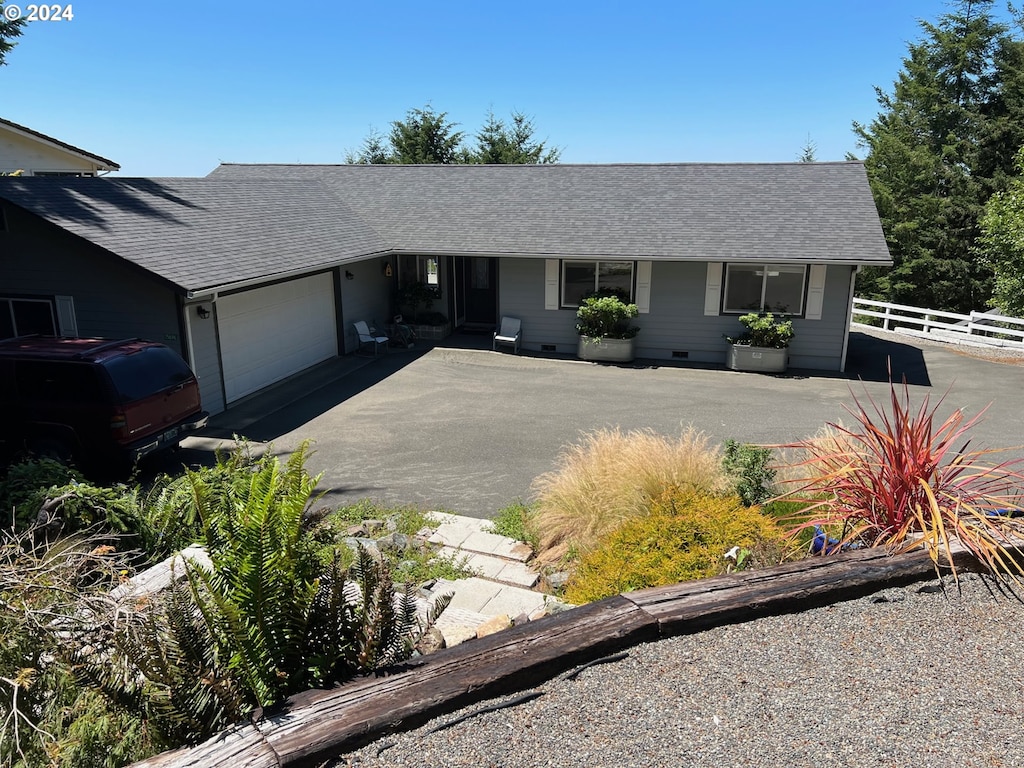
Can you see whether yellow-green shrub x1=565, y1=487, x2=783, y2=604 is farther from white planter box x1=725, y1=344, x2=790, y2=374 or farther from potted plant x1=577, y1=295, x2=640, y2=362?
potted plant x1=577, y1=295, x2=640, y2=362

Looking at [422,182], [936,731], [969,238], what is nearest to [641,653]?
[936,731]

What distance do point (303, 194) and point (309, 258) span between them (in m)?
5.97

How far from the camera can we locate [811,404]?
14398 millimetres

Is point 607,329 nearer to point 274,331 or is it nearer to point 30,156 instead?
point 274,331

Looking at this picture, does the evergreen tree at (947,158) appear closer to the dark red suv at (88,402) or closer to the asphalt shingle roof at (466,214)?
the asphalt shingle roof at (466,214)

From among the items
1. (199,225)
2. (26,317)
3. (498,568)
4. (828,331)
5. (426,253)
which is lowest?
(498,568)

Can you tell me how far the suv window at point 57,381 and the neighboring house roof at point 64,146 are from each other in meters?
19.9

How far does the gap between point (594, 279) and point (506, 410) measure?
20.1ft

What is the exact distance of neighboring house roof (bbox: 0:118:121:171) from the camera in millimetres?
24628

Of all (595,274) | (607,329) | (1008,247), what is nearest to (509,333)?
(607,329)

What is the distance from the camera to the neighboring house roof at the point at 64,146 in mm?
24628

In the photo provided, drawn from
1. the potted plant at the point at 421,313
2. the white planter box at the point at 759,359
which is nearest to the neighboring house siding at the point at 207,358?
the potted plant at the point at 421,313

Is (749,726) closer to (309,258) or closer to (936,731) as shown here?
(936,731)

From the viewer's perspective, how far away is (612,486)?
24.7 ft
